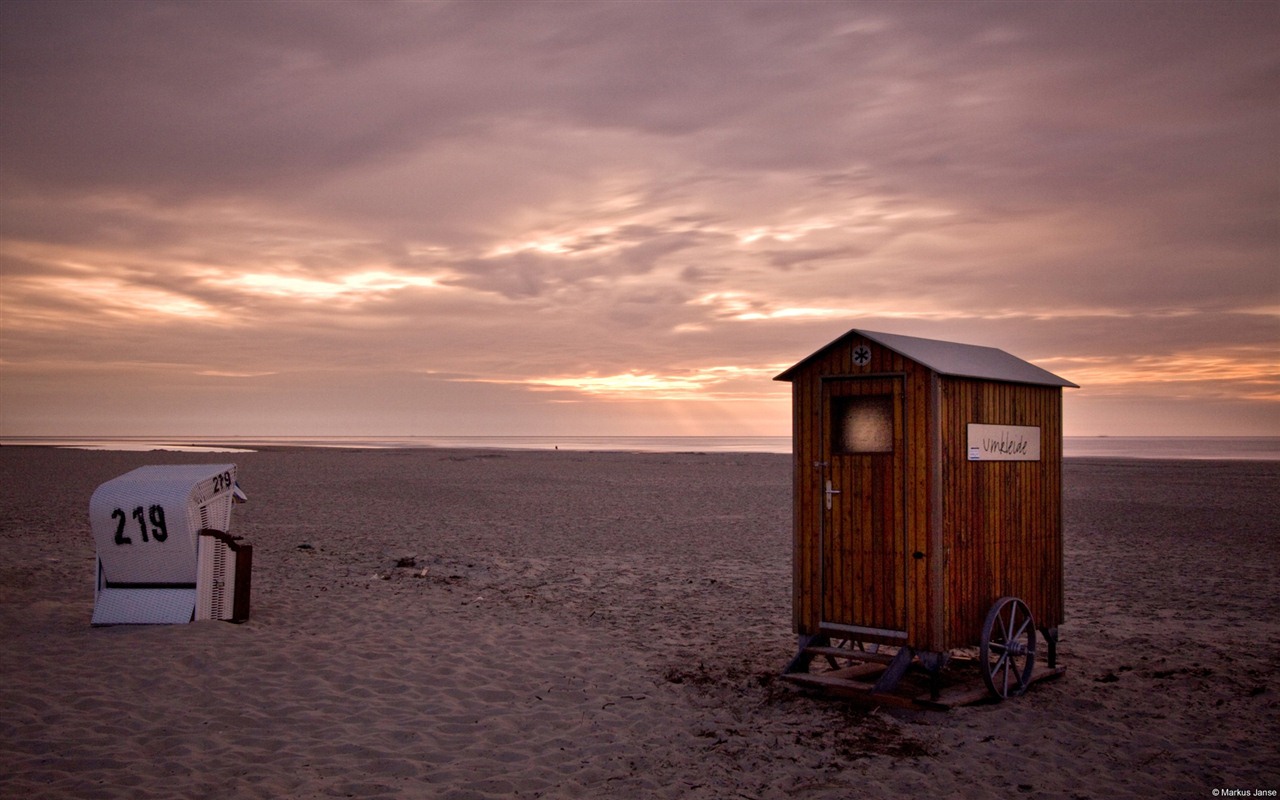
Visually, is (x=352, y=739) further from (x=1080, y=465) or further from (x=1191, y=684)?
(x=1080, y=465)

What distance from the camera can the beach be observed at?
6.37 metres

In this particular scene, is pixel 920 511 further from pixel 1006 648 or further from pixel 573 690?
pixel 573 690

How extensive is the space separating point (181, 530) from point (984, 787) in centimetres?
849

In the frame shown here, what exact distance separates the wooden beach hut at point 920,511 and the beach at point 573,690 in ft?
1.99

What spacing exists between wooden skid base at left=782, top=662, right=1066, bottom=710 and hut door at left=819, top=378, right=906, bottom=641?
516mm

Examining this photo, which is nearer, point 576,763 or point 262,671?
point 576,763

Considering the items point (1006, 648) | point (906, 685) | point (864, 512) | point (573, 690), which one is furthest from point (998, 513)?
point (573, 690)

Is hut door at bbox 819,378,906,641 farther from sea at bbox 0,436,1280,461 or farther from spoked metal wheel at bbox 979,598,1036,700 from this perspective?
sea at bbox 0,436,1280,461

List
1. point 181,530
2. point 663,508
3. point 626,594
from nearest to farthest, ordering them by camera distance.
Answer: point 181,530, point 626,594, point 663,508

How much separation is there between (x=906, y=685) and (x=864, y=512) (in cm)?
187

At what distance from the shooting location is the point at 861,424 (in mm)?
8883

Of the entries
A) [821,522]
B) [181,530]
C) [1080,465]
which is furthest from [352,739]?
[1080,465]

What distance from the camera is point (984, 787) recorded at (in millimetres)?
6242

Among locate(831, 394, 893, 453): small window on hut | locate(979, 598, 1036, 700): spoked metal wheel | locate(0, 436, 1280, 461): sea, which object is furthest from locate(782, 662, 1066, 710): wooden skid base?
locate(0, 436, 1280, 461): sea
